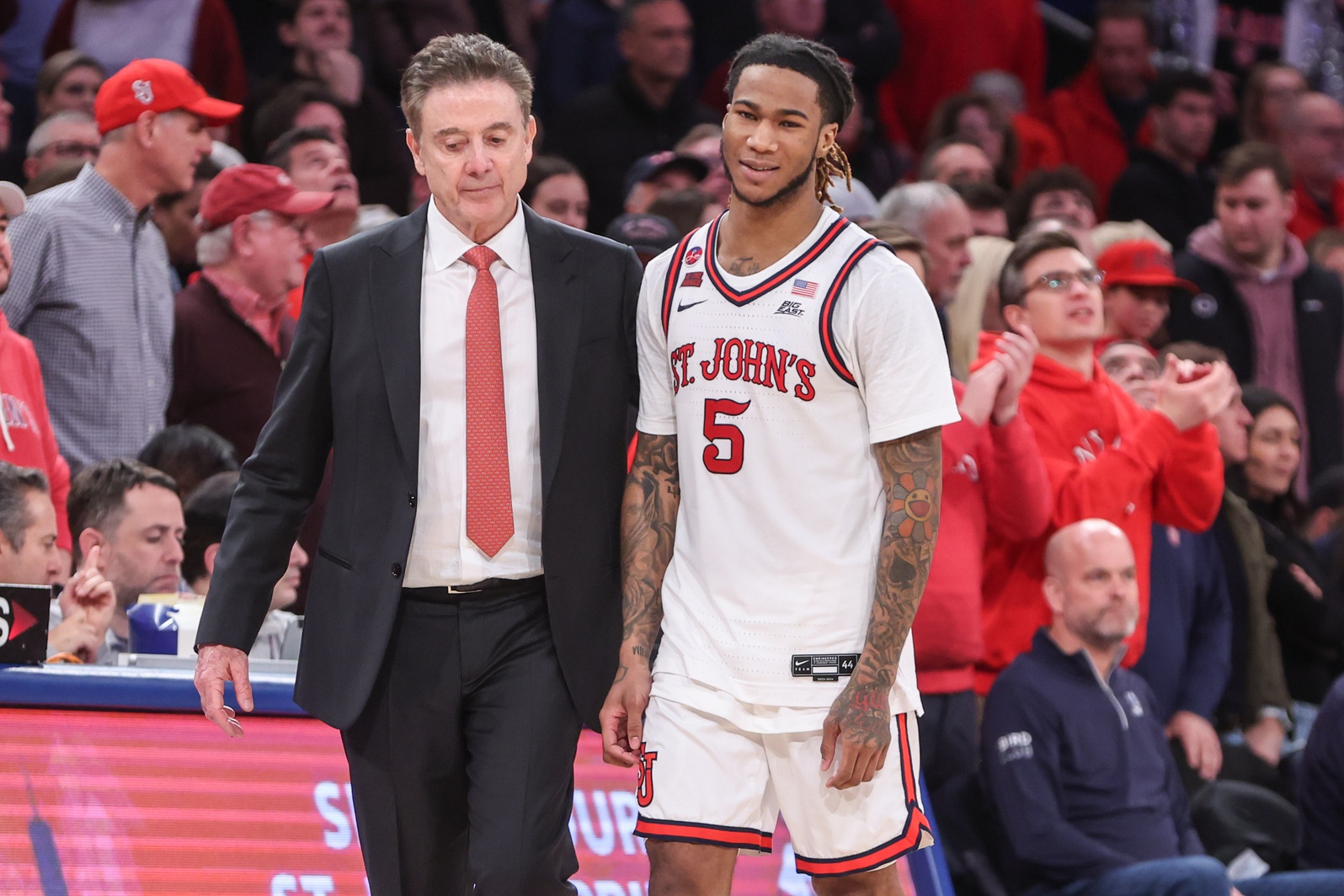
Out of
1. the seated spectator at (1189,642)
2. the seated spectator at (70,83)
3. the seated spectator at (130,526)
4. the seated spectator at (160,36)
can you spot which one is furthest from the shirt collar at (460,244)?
the seated spectator at (160,36)

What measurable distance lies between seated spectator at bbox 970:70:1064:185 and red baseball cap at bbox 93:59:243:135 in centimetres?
502

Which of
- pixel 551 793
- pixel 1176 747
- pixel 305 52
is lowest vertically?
pixel 1176 747

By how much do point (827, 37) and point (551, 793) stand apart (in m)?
7.16

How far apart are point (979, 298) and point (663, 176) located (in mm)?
1417

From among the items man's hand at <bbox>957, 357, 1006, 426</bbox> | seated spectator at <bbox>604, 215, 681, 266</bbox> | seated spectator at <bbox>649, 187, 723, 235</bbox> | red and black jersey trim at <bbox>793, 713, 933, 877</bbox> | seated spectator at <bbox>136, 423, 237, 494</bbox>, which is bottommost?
red and black jersey trim at <bbox>793, 713, 933, 877</bbox>

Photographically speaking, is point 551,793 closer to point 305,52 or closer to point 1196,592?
point 1196,592

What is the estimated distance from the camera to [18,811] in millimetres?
4273

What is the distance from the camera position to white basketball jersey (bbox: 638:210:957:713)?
142 inches

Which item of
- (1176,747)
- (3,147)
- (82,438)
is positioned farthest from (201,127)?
(1176,747)

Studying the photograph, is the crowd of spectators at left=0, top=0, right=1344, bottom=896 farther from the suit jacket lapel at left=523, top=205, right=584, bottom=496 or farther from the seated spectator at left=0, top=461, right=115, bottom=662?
the suit jacket lapel at left=523, top=205, right=584, bottom=496

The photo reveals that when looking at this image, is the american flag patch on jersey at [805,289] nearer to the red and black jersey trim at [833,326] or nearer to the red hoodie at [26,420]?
the red and black jersey trim at [833,326]

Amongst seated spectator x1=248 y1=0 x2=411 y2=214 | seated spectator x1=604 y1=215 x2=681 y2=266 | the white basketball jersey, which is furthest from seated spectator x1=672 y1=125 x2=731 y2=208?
the white basketball jersey

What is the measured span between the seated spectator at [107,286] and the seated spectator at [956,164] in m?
3.77

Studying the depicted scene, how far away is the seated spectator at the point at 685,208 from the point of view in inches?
278
